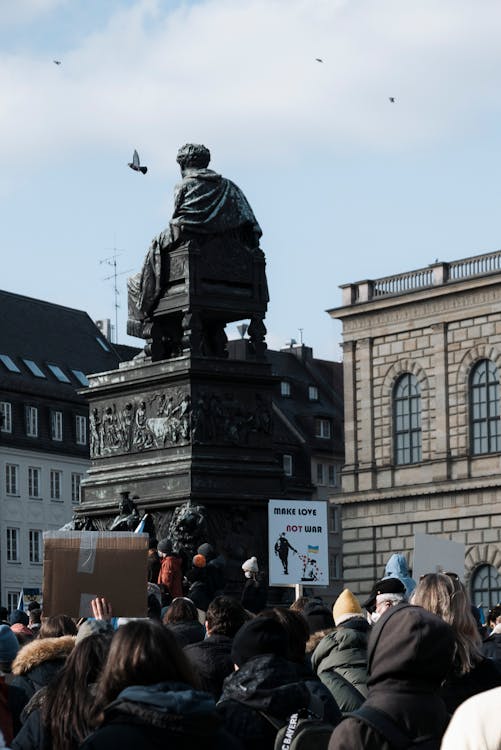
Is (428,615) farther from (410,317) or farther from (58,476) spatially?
(58,476)

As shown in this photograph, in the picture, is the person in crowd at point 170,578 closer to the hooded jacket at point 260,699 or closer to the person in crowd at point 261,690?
the person in crowd at point 261,690

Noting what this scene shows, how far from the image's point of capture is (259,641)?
7875mm

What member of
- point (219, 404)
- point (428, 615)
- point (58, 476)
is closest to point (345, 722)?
point (428, 615)

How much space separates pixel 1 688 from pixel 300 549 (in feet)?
35.5

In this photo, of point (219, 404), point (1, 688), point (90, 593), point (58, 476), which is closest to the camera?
point (1, 688)

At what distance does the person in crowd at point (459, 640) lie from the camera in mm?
8242

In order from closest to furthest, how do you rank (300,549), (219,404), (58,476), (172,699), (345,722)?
(172,699) < (345,722) < (300,549) < (219,404) < (58,476)

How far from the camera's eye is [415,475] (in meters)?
74.1

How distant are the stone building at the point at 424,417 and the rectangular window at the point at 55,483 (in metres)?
13.7

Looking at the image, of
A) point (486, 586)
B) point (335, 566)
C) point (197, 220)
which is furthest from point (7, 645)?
point (335, 566)

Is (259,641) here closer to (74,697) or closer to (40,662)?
(74,697)

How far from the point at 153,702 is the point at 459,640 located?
3.00m

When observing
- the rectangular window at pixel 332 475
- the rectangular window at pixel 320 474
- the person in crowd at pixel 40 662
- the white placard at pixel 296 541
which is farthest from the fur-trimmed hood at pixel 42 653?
the rectangular window at pixel 332 475

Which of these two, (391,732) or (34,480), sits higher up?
(34,480)
